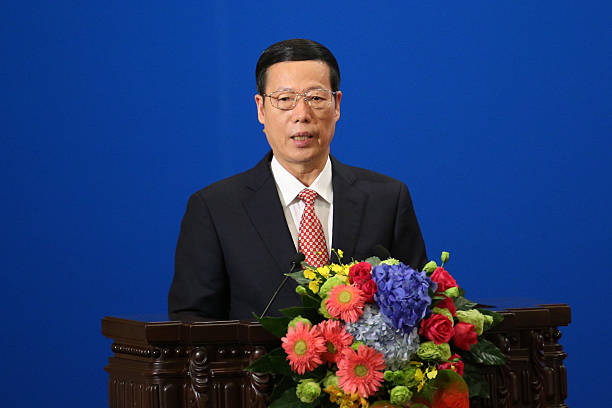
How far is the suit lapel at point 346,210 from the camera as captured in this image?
2.29 metres

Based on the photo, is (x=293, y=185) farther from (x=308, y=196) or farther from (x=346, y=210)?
(x=346, y=210)

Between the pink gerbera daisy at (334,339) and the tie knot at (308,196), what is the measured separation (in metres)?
0.78

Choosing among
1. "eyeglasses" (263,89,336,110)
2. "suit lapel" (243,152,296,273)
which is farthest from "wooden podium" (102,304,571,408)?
"eyeglasses" (263,89,336,110)

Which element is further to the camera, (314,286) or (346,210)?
(346,210)

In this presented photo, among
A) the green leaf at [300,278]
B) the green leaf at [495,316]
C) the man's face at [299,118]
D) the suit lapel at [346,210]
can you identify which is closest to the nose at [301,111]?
the man's face at [299,118]

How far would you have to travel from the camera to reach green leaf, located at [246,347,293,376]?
1.63m

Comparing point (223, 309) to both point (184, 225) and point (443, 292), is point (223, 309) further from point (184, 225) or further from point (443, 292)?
point (443, 292)

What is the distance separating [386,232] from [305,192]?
0.25 meters

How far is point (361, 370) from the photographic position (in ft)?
4.95

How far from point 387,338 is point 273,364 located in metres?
0.24

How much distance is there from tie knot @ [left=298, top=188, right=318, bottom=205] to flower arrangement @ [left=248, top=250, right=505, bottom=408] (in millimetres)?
656

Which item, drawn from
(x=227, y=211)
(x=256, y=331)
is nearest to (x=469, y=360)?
(x=256, y=331)

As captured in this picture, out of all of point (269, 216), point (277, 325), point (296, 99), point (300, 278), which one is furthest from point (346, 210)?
point (277, 325)

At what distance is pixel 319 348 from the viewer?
1.54 m
